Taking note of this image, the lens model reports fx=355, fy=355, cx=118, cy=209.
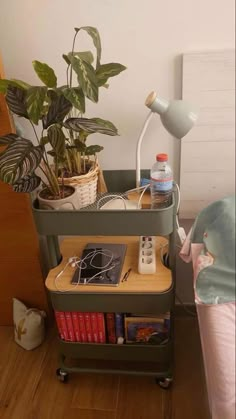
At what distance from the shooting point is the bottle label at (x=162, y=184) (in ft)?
3.35

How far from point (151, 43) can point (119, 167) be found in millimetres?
434

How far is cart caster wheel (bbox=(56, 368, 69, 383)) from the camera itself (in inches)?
53.0

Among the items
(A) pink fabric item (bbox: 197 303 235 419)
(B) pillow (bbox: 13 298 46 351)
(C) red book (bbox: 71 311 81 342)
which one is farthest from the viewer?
(B) pillow (bbox: 13 298 46 351)

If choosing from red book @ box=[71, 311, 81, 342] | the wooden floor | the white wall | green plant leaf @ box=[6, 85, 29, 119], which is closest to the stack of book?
red book @ box=[71, 311, 81, 342]

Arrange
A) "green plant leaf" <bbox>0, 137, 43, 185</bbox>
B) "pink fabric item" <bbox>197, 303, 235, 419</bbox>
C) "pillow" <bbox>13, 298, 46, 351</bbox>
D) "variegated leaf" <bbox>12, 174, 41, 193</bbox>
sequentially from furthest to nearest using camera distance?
"pillow" <bbox>13, 298, 46, 351</bbox>, "variegated leaf" <bbox>12, 174, 41, 193</bbox>, "green plant leaf" <bbox>0, 137, 43, 185</bbox>, "pink fabric item" <bbox>197, 303, 235, 419</bbox>

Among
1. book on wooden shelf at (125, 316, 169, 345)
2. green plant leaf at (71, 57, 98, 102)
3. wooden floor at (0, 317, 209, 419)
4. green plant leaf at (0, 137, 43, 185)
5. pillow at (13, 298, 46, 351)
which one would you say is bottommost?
wooden floor at (0, 317, 209, 419)

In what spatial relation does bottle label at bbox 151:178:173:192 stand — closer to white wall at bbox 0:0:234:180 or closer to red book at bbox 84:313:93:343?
white wall at bbox 0:0:234:180

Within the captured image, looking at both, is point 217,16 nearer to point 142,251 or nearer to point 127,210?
point 127,210

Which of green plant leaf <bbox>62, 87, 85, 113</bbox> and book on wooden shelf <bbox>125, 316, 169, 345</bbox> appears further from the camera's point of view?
book on wooden shelf <bbox>125, 316, 169, 345</bbox>

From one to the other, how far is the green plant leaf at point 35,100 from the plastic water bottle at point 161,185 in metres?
0.38

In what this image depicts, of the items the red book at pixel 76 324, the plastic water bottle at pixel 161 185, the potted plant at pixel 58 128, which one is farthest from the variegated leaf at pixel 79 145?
the red book at pixel 76 324

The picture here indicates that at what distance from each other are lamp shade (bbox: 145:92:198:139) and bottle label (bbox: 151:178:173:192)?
14 centimetres

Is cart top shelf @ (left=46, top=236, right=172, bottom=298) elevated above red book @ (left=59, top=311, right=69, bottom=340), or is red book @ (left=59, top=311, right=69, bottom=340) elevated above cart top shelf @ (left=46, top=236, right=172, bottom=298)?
cart top shelf @ (left=46, top=236, right=172, bottom=298)

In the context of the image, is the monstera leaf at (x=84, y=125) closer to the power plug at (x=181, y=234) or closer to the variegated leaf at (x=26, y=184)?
the variegated leaf at (x=26, y=184)
